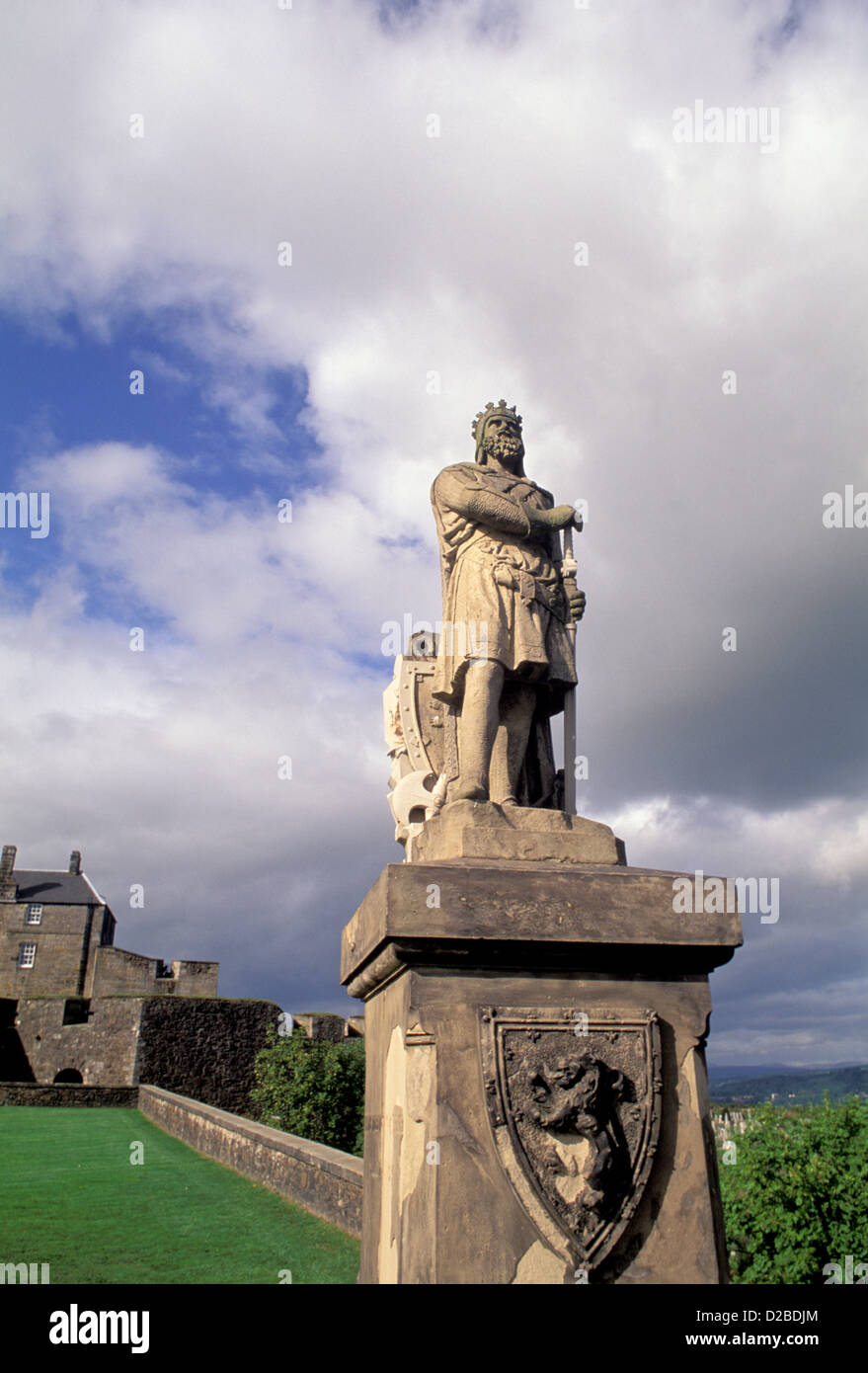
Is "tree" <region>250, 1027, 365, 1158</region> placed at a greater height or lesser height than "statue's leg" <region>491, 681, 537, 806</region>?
lesser

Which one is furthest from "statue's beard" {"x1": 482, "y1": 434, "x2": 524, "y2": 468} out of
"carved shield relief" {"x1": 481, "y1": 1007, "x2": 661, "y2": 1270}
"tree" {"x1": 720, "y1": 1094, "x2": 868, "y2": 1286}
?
"tree" {"x1": 720, "y1": 1094, "x2": 868, "y2": 1286}

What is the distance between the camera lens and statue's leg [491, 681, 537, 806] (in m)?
4.01

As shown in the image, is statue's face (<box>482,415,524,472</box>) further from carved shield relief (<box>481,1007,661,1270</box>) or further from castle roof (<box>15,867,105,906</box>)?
castle roof (<box>15,867,105,906</box>)

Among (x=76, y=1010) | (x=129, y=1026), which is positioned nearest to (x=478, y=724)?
(x=129, y=1026)

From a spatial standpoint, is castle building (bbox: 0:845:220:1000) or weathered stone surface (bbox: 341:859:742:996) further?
castle building (bbox: 0:845:220:1000)

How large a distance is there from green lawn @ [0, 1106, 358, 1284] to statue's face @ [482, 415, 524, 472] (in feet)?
19.5

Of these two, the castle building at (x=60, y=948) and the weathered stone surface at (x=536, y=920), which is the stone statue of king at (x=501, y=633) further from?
the castle building at (x=60, y=948)

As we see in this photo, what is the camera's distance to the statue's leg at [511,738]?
401 centimetres

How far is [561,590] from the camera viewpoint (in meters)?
4.38

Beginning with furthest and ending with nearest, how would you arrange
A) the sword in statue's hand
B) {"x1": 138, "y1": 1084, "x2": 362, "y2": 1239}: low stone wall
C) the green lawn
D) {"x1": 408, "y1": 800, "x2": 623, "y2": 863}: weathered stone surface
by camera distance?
1. {"x1": 138, "y1": 1084, "x2": 362, "y2": 1239}: low stone wall
2. the green lawn
3. the sword in statue's hand
4. {"x1": 408, "y1": 800, "x2": 623, "y2": 863}: weathered stone surface

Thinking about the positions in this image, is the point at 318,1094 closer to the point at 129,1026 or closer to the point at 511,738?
the point at 511,738

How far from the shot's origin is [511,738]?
4.14 meters
